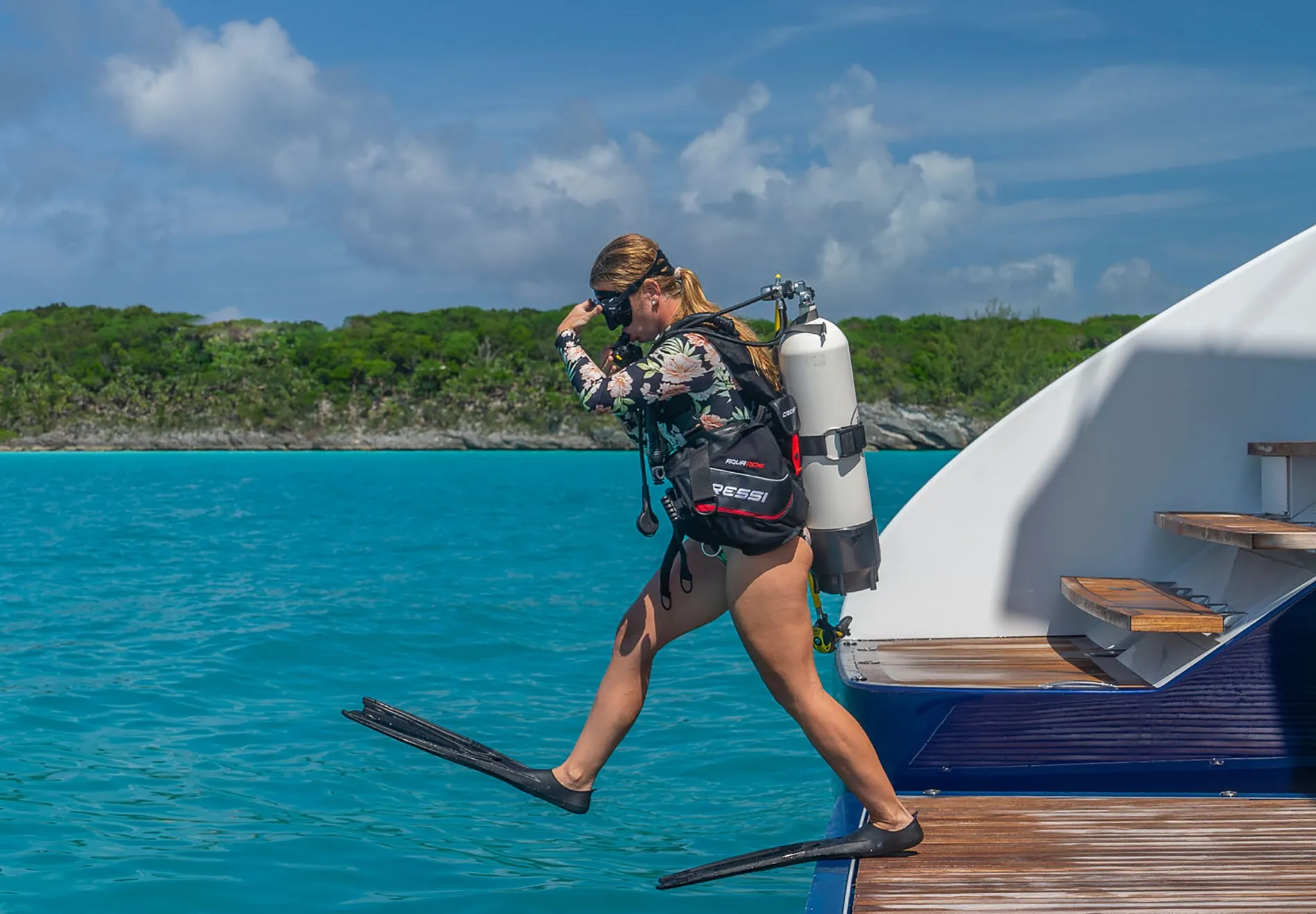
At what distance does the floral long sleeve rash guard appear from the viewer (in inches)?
125

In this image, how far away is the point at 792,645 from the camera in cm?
322

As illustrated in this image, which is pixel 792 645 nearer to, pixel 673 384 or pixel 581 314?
pixel 673 384

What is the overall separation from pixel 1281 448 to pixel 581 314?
2999mm

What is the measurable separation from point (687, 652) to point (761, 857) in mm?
7432

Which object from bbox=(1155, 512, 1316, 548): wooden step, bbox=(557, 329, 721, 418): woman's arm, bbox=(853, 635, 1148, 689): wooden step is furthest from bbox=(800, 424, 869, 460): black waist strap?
bbox=(1155, 512, 1316, 548): wooden step

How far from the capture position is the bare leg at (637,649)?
3514mm

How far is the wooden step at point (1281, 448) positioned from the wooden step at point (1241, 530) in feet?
0.88

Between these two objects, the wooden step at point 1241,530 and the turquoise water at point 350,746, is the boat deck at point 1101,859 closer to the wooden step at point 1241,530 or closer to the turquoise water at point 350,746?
the wooden step at point 1241,530

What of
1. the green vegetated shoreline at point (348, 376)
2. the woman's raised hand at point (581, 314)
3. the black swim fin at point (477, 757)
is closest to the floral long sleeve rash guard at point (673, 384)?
the woman's raised hand at point (581, 314)

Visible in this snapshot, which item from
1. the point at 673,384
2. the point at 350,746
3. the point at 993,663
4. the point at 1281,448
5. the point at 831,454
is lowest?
the point at 350,746

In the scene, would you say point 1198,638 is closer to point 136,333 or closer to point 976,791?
point 976,791

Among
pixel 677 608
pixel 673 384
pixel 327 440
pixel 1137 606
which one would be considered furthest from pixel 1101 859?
pixel 327 440

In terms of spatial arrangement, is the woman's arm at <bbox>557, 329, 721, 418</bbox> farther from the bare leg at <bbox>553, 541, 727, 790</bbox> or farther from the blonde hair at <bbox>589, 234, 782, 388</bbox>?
the bare leg at <bbox>553, 541, 727, 790</bbox>

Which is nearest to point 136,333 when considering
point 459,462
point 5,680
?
point 459,462
